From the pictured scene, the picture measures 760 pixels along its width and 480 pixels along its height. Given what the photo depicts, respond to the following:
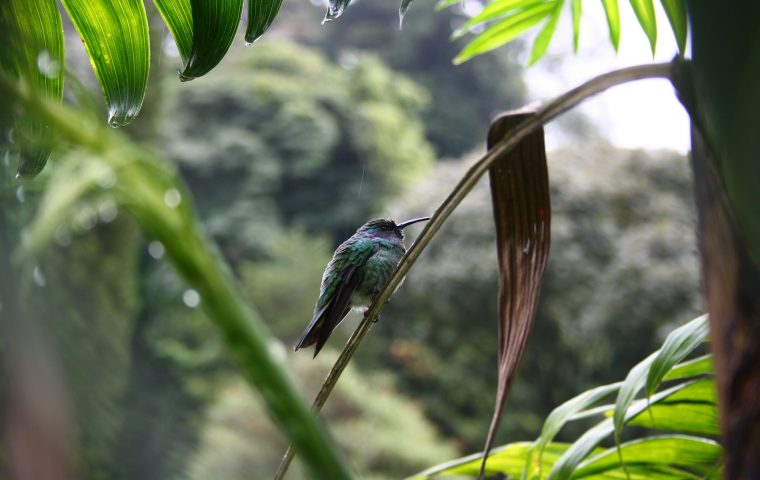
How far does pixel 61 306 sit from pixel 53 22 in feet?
1.72

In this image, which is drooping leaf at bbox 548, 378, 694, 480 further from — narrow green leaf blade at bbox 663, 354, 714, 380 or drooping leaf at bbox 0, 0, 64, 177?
drooping leaf at bbox 0, 0, 64, 177

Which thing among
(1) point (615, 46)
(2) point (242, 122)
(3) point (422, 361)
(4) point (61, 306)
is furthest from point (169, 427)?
(2) point (242, 122)

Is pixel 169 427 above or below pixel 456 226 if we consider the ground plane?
below

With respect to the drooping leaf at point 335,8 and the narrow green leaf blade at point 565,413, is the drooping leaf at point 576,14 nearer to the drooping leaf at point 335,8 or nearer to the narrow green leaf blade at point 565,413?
the drooping leaf at point 335,8

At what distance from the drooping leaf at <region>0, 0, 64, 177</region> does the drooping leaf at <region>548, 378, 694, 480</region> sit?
49cm

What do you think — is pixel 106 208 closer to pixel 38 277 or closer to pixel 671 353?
pixel 38 277

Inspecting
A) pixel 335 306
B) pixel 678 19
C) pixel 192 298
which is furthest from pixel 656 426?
pixel 335 306

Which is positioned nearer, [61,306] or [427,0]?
[61,306]

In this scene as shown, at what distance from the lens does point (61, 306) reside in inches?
11.3

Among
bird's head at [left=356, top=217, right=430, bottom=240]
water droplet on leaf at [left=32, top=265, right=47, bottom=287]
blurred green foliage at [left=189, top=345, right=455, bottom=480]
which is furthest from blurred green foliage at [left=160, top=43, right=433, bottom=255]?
water droplet on leaf at [left=32, top=265, right=47, bottom=287]

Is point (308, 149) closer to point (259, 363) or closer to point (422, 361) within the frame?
point (422, 361)

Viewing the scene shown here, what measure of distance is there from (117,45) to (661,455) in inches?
28.1

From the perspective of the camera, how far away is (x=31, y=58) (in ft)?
1.04

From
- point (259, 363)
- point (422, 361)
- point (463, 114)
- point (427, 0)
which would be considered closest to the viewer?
point (259, 363)
